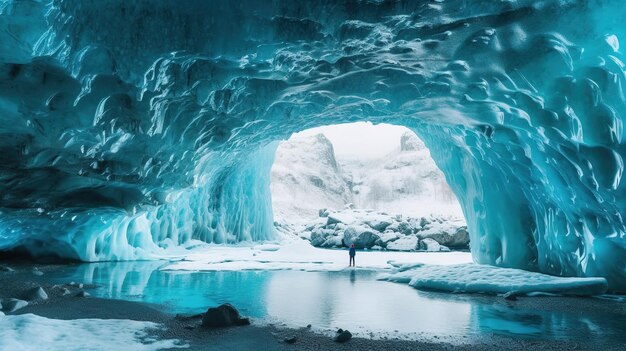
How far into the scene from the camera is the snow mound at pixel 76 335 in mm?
4836

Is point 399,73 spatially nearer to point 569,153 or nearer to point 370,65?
point 370,65

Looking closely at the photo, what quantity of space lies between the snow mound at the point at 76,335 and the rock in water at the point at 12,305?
763mm

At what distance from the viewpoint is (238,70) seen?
812 centimetres

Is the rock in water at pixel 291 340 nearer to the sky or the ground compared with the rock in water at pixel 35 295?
nearer to the ground

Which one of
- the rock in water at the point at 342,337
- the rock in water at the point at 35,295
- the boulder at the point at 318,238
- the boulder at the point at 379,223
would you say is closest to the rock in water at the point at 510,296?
the rock in water at the point at 342,337

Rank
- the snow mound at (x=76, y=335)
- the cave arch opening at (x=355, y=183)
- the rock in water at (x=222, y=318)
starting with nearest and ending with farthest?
the snow mound at (x=76, y=335) → the rock in water at (x=222, y=318) → the cave arch opening at (x=355, y=183)

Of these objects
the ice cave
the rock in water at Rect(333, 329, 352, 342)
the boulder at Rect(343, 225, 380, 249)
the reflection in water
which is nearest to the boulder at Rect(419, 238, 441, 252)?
the boulder at Rect(343, 225, 380, 249)

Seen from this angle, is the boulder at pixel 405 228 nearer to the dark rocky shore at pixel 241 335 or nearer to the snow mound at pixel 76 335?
the dark rocky shore at pixel 241 335

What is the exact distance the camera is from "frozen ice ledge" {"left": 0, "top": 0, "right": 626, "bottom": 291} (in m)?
6.30

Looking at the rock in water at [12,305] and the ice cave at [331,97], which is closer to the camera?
the ice cave at [331,97]

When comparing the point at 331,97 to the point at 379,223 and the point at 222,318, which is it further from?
the point at 379,223

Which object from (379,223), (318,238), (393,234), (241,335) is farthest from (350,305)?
(379,223)

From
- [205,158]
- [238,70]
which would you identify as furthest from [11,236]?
[238,70]

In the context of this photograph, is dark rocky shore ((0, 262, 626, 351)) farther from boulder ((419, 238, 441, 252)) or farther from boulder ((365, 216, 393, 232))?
boulder ((365, 216, 393, 232))
